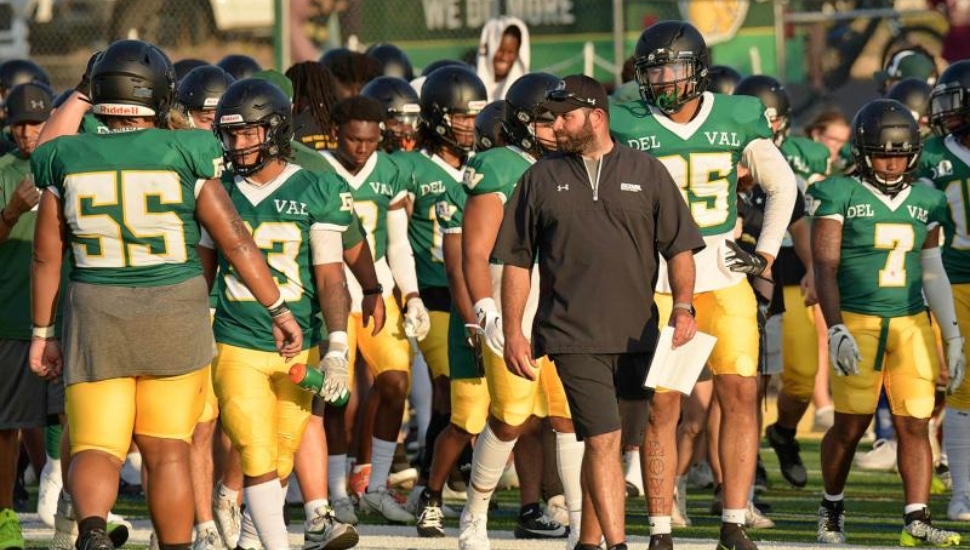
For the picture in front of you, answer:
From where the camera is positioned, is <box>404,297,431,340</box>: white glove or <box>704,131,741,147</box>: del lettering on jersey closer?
<box>704,131,741,147</box>: del lettering on jersey

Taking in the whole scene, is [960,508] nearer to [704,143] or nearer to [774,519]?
[774,519]

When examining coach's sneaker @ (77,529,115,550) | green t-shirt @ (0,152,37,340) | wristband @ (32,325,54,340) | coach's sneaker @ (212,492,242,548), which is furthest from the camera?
green t-shirt @ (0,152,37,340)

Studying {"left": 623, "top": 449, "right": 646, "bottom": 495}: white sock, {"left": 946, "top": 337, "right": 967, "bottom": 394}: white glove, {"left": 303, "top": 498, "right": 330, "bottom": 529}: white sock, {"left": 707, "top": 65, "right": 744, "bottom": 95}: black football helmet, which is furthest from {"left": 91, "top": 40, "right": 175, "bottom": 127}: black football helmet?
{"left": 707, "top": 65, "right": 744, "bottom": 95}: black football helmet

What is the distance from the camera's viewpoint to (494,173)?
305 inches

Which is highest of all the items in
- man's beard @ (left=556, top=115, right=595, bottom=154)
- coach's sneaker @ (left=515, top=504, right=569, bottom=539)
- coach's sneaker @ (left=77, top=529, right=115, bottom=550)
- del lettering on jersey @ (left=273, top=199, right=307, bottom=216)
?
man's beard @ (left=556, top=115, right=595, bottom=154)

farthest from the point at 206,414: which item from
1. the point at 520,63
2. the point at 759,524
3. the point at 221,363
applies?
the point at 520,63

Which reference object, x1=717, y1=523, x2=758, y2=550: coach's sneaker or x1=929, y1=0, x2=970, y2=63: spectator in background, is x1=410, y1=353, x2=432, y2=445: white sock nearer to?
x1=717, y1=523, x2=758, y2=550: coach's sneaker

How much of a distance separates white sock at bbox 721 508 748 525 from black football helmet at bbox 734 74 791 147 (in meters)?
3.12

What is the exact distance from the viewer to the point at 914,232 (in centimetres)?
818

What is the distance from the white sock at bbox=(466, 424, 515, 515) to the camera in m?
7.61

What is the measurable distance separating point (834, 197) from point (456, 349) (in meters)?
1.69

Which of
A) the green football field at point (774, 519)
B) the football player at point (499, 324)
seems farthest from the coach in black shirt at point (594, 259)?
the green football field at point (774, 519)

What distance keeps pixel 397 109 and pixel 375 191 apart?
0.85m

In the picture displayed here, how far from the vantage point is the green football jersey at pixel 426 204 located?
917cm
